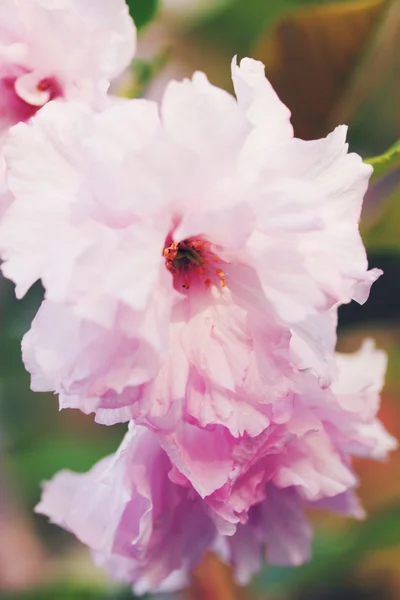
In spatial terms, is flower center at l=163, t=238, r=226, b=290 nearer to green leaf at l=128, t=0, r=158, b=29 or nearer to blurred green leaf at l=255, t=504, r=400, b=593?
green leaf at l=128, t=0, r=158, b=29

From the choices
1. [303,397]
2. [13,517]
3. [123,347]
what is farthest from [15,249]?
[13,517]

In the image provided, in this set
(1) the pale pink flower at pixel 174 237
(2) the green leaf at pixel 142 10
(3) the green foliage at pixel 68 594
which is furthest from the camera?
(3) the green foliage at pixel 68 594

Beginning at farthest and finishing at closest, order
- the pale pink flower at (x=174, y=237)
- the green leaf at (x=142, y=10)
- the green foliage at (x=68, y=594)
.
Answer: the green foliage at (x=68, y=594) → the green leaf at (x=142, y=10) → the pale pink flower at (x=174, y=237)

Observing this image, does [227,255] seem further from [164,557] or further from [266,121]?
[164,557]

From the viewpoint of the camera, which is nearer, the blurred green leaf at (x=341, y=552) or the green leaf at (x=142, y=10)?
the green leaf at (x=142, y=10)

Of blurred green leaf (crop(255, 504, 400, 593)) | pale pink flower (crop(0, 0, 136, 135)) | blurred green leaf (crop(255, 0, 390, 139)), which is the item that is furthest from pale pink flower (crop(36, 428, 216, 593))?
blurred green leaf (crop(255, 504, 400, 593))

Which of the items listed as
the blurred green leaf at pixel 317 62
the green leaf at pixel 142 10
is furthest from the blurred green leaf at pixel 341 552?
the green leaf at pixel 142 10

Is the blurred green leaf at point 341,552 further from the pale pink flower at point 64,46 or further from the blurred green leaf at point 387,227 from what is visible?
the pale pink flower at point 64,46
